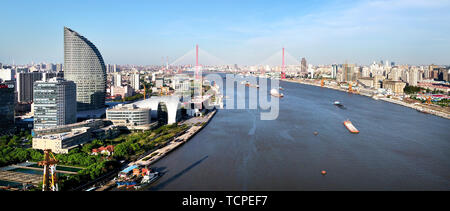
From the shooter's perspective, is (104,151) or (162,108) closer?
(104,151)

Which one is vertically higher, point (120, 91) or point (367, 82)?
point (367, 82)

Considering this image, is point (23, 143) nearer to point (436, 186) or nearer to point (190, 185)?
point (190, 185)

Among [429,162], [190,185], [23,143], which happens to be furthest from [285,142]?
[23,143]

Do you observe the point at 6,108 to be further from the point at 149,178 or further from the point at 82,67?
the point at 149,178

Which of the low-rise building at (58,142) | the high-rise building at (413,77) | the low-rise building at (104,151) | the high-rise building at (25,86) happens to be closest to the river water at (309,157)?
the low-rise building at (104,151)

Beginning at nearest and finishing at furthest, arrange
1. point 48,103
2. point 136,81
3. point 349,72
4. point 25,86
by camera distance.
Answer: point 48,103 < point 25,86 < point 136,81 < point 349,72

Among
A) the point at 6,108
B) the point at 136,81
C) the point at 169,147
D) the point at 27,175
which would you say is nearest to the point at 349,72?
the point at 136,81

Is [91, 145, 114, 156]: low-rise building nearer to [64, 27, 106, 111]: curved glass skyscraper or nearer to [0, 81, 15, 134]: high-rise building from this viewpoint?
[0, 81, 15, 134]: high-rise building
